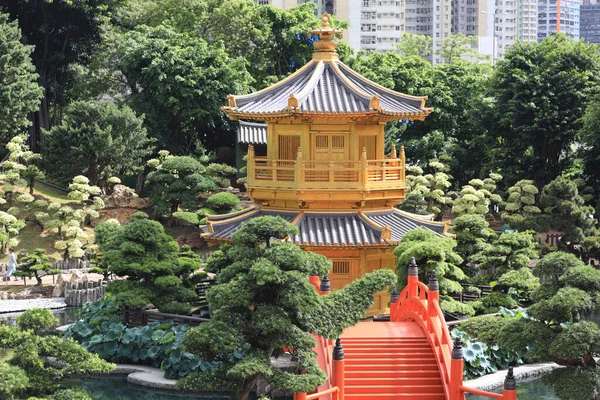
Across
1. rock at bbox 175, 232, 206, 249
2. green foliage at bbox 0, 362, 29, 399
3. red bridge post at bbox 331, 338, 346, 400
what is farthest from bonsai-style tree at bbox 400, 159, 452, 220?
green foliage at bbox 0, 362, 29, 399

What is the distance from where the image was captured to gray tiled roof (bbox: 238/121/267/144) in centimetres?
4675

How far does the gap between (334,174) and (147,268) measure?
5.04 metres

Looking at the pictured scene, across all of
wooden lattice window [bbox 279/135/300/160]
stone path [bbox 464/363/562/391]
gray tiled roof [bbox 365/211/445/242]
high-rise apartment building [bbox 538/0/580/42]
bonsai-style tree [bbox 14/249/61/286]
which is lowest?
stone path [bbox 464/363/562/391]

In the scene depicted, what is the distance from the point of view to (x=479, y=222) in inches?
1151

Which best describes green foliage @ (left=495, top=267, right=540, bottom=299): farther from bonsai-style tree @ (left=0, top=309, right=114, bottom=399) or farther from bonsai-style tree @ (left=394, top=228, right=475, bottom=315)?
bonsai-style tree @ (left=0, top=309, right=114, bottom=399)

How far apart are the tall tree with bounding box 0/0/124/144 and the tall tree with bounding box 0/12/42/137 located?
414 cm

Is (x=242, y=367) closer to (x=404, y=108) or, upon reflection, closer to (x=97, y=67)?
(x=404, y=108)

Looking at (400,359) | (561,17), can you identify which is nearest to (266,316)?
(400,359)

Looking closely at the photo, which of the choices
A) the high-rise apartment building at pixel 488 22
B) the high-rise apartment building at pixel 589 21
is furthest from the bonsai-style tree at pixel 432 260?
the high-rise apartment building at pixel 589 21

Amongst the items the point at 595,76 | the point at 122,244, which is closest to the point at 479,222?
the point at 122,244

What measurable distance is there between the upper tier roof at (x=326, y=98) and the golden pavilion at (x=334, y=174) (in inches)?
1.0

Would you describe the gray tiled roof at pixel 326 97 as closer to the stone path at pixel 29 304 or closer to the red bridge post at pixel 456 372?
the red bridge post at pixel 456 372

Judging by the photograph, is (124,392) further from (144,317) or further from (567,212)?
(567,212)

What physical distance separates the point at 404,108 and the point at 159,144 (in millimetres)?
23802
